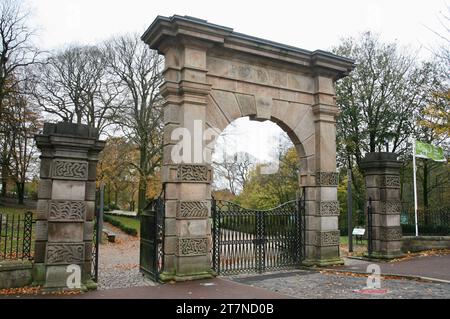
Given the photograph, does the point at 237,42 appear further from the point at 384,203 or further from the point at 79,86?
the point at 79,86

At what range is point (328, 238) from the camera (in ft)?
36.6

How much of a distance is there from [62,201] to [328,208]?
23.1 feet

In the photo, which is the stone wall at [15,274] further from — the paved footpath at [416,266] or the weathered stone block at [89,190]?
the paved footpath at [416,266]

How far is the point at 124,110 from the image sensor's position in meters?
26.9

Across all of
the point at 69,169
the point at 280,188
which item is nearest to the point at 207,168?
the point at 69,169

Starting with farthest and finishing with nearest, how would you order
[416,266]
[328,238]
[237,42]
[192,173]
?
[328,238] < [416,266] < [237,42] < [192,173]

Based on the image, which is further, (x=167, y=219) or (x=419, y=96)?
(x=419, y=96)

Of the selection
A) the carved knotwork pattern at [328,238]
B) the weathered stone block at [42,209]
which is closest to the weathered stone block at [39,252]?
the weathered stone block at [42,209]

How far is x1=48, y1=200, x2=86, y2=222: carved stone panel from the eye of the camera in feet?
25.3

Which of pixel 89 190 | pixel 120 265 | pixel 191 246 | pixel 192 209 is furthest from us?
pixel 120 265
